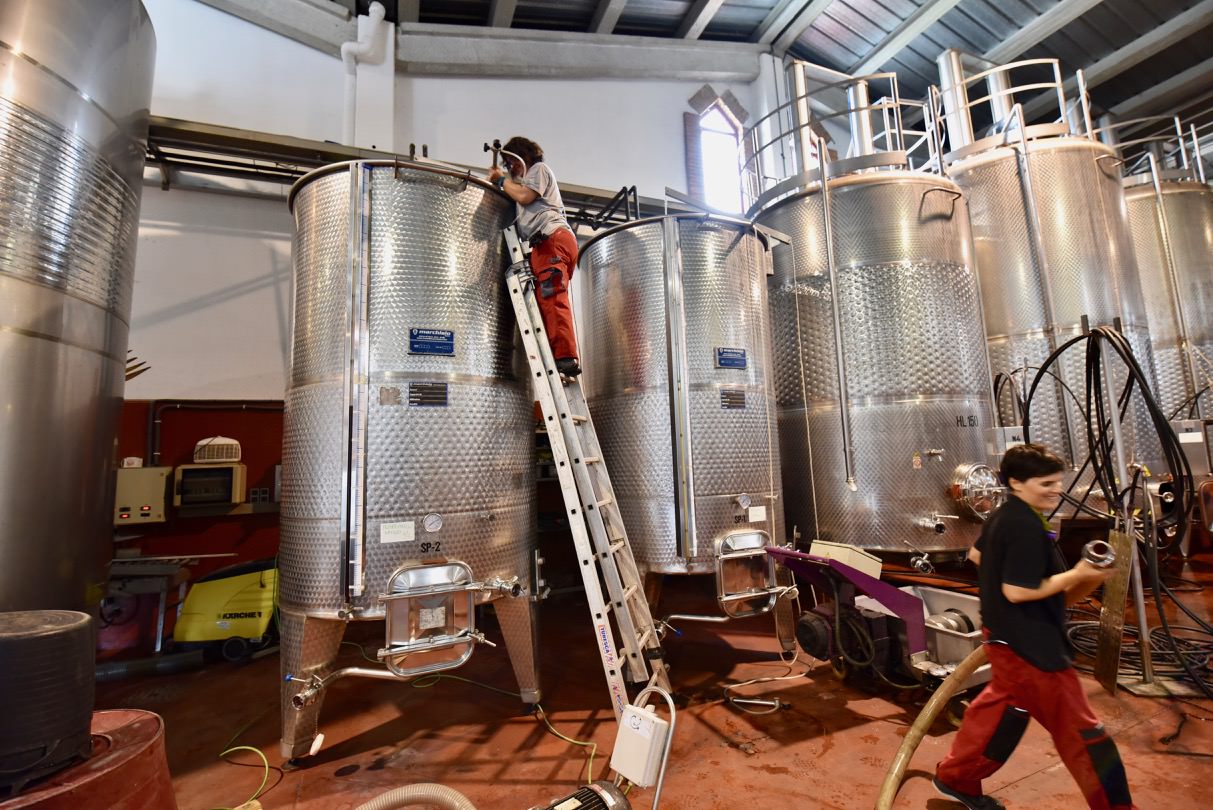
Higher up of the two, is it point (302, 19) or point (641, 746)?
point (302, 19)

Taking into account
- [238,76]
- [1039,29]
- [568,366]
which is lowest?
[568,366]

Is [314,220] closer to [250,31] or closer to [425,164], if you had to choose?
[425,164]

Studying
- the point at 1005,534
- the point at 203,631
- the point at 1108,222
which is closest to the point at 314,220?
the point at 203,631

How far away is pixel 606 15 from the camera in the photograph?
802cm

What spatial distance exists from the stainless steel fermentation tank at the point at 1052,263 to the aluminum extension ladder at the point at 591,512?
15.3 ft

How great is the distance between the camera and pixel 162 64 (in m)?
5.84

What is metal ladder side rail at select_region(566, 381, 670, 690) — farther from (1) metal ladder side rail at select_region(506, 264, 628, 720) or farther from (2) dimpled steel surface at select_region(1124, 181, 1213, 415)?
(2) dimpled steel surface at select_region(1124, 181, 1213, 415)

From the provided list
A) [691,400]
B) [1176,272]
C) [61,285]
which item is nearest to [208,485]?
[61,285]

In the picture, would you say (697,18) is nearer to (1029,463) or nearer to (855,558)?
(855,558)

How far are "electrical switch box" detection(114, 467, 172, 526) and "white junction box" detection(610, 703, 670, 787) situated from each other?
188 inches

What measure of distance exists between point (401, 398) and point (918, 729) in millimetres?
3319

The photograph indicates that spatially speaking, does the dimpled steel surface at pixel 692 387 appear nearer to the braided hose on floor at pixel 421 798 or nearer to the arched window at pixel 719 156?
the braided hose on floor at pixel 421 798

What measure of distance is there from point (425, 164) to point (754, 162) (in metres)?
5.09

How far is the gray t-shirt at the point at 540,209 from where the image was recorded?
3.88 m
